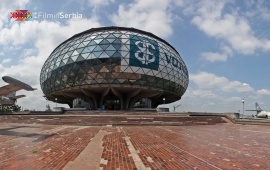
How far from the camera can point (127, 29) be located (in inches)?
1839

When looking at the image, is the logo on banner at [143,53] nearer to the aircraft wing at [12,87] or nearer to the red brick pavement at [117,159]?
the aircraft wing at [12,87]

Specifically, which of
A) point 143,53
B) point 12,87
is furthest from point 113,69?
point 12,87

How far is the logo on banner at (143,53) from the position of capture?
4119 centimetres

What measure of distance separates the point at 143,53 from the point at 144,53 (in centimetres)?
23

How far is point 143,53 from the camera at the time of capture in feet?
139

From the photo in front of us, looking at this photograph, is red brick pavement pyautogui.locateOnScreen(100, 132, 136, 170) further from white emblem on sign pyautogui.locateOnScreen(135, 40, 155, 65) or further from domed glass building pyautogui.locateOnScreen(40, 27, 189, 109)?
white emblem on sign pyautogui.locateOnScreen(135, 40, 155, 65)

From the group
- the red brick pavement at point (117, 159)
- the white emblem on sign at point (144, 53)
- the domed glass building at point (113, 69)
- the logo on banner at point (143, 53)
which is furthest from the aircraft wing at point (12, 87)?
the white emblem on sign at point (144, 53)

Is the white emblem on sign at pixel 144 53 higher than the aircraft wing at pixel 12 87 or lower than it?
higher

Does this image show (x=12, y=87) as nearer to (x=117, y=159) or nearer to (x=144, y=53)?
(x=117, y=159)

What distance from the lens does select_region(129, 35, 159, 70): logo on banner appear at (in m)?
41.2

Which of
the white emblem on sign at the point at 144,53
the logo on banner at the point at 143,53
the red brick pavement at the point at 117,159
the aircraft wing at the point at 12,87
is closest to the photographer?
the red brick pavement at the point at 117,159

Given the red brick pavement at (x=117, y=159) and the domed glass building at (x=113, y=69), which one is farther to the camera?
the domed glass building at (x=113, y=69)

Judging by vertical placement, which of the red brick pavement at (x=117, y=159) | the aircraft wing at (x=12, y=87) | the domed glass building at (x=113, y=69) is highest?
the domed glass building at (x=113, y=69)

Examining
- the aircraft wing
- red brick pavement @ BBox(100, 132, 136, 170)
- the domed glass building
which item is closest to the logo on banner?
the domed glass building
